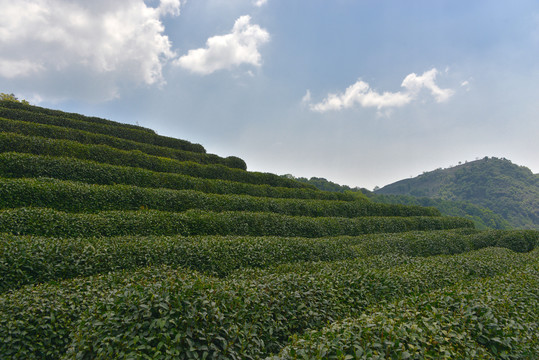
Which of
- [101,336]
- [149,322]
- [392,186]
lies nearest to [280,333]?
[149,322]

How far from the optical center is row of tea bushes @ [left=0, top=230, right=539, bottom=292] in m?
9.27

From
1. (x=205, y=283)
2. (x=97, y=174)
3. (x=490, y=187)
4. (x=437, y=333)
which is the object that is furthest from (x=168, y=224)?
(x=490, y=187)

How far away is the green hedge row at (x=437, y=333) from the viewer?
450 cm

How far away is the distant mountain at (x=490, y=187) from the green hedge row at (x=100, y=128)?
139 metres

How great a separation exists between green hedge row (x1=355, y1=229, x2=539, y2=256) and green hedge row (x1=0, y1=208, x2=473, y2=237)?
3.86 meters

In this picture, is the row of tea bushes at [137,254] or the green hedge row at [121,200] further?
the green hedge row at [121,200]

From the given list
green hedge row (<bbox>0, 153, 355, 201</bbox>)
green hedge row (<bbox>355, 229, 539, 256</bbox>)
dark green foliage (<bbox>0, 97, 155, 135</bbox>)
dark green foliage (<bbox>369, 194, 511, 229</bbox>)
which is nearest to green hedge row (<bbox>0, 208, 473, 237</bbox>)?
green hedge row (<bbox>355, 229, 539, 256</bbox>)

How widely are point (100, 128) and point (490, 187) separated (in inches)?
6728

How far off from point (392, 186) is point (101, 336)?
20683cm

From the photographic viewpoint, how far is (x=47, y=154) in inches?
825

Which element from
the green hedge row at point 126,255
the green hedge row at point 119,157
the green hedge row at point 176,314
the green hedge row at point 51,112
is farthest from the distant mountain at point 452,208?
the green hedge row at point 176,314

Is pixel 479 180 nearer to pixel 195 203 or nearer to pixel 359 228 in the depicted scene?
pixel 359 228

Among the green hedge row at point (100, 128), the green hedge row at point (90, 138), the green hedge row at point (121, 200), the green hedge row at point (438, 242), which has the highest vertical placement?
the green hedge row at point (100, 128)

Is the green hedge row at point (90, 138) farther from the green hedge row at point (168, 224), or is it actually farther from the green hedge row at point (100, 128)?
the green hedge row at point (168, 224)
